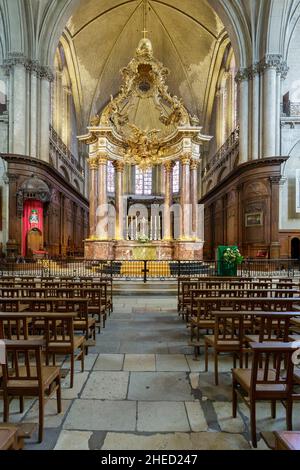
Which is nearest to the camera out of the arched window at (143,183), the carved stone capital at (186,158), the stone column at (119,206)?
the carved stone capital at (186,158)

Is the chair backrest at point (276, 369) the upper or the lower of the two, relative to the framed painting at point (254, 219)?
lower

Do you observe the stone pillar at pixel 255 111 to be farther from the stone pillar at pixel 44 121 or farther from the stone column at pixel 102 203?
the stone pillar at pixel 44 121

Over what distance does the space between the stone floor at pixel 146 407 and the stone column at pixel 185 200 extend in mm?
12288

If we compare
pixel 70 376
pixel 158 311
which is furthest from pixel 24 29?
pixel 70 376

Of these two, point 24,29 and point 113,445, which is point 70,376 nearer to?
point 113,445

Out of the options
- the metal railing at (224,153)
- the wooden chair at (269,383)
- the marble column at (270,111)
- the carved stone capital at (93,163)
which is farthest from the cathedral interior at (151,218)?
the carved stone capital at (93,163)

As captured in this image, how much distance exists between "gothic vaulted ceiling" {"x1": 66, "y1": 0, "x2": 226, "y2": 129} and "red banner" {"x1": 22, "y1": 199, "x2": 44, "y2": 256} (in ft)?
56.4

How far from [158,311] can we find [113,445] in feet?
18.0

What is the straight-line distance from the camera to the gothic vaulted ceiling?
85.0ft

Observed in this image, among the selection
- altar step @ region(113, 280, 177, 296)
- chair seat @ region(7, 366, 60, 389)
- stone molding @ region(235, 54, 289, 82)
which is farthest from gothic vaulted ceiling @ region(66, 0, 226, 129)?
chair seat @ region(7, 366, 60, 389)

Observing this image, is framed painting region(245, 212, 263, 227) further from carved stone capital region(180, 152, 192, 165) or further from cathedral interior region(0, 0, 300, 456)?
carved stone capital region(180, 152, 192, 165)

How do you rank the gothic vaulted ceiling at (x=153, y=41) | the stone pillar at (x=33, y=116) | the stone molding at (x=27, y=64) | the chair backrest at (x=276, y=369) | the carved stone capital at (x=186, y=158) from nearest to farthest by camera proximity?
the chair backrest at (x=276, y=369) → the carved stone capital at (x=186, y=158) → the stone molding at (x=27, y=64) → the stone pillar at (x=33, y=116) → the gothic vaulted ceiling at (x=153, y=41)

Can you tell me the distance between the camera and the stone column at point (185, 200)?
17.2m

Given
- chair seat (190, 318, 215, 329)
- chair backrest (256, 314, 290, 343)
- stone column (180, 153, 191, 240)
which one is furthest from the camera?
stone column (180, 153, 191, 240)
